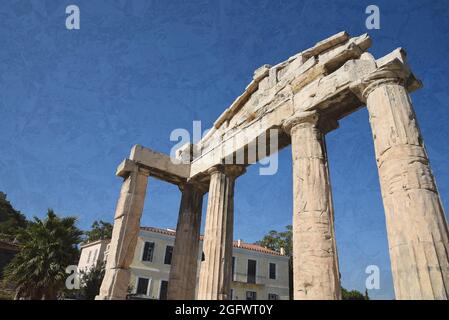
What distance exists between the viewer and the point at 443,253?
4.93 metres

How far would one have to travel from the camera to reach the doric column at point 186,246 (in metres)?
11.3

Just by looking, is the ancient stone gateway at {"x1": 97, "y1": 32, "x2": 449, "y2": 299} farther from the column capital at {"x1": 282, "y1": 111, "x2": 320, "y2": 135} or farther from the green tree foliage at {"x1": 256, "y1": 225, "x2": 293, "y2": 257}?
the green tree foliage at {"x1": 256, "y1": 225, "x2": 293, "y2": 257}

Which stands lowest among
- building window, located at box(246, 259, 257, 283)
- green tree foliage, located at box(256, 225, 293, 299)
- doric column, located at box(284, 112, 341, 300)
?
doric column, located at box(284, 112, 341, 300)

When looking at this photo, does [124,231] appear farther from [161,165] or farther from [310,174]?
[310,174]

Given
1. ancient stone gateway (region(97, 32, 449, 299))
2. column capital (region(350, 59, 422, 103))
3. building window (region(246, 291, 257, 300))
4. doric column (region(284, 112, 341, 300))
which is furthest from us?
building window (region(246, 291, 257, 300))

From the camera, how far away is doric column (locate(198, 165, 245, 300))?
376 inches

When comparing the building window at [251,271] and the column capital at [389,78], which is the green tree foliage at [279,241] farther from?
the column capital at [389,78]

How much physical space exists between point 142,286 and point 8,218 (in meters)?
26.2

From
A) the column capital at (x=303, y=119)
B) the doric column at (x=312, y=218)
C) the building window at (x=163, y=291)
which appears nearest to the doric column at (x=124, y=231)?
the doric column at (x=312, y=218)

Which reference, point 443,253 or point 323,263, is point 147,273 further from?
point 443,253

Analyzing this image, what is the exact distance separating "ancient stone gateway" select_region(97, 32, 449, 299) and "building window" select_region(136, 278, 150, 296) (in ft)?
51.1

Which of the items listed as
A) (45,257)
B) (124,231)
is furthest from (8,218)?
(124,231)

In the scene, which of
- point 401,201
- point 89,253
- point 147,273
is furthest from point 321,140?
point 89,253

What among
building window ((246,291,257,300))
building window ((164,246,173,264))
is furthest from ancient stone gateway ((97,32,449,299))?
building window ((246,291,257,300))
